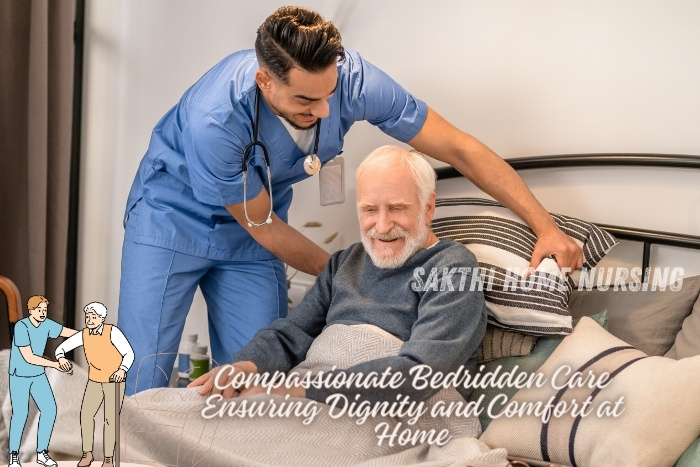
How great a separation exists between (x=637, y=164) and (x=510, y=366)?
0.63 m

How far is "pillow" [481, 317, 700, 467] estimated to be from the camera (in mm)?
1590

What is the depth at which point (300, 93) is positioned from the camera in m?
1.94

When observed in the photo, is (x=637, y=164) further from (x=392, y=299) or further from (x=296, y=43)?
(x=296, y=43)

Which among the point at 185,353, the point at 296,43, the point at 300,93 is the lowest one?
the point at 185,353

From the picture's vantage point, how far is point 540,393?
1801 millimetres

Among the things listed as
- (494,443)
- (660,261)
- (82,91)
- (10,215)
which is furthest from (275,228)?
(82,91)

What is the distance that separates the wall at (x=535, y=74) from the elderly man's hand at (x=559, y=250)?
0.28 m

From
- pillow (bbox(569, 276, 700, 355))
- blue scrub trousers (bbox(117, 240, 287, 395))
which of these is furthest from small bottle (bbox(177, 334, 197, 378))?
pillow (bbox(569, 276, 700, 355))

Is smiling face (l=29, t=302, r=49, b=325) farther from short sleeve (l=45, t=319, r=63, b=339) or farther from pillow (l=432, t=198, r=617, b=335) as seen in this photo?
pillow (l=432, t=198, r=617, b=335)

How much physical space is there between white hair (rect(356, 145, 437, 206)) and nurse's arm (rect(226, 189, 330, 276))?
325mm

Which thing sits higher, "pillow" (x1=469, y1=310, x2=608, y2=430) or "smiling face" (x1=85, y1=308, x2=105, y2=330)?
"smiling face" (x1=85, y1=308, x2=105, y2=330)

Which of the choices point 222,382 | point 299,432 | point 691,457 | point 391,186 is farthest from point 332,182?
point 691,457

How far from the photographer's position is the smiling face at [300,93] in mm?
1915

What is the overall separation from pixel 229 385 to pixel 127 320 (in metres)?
0.72
